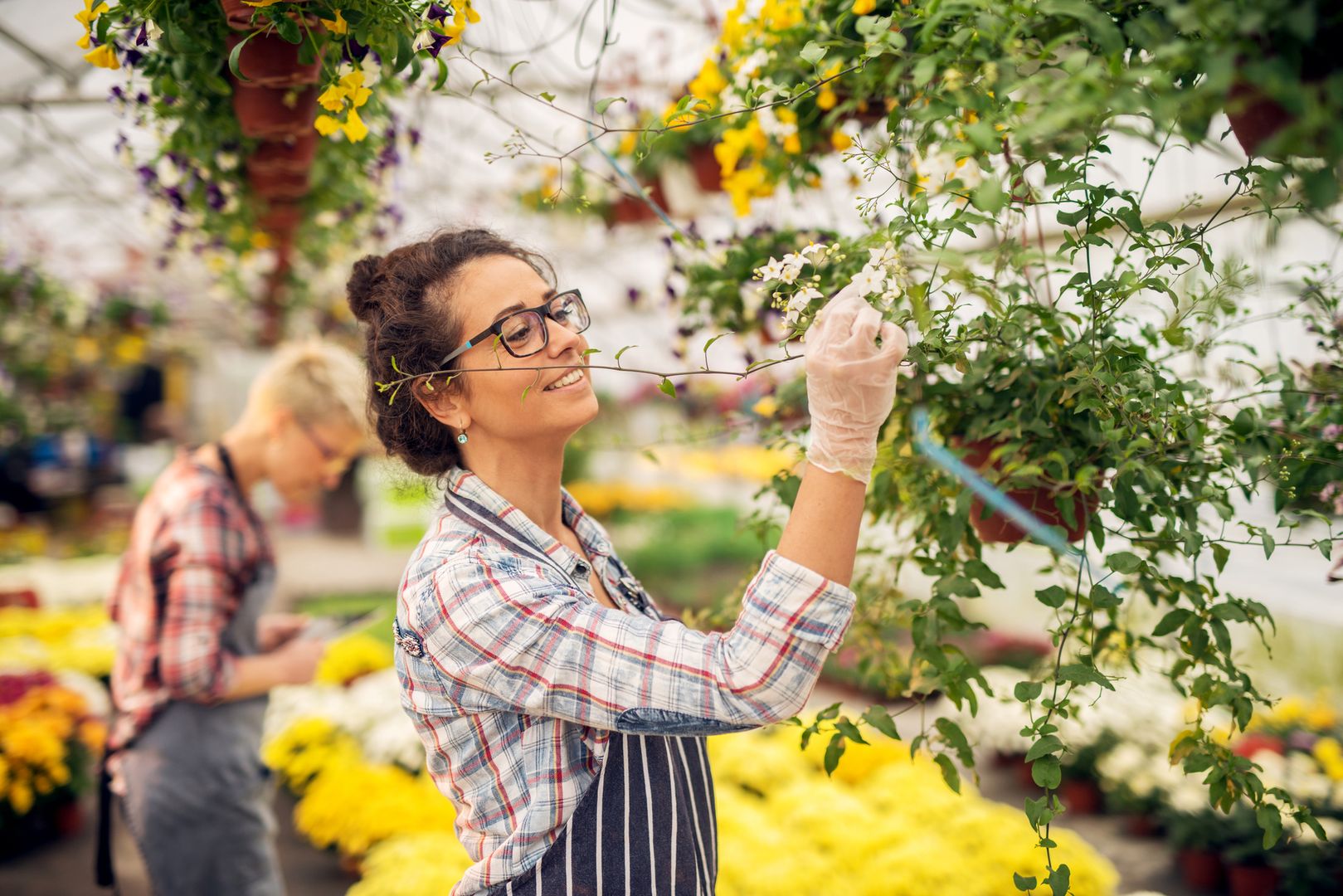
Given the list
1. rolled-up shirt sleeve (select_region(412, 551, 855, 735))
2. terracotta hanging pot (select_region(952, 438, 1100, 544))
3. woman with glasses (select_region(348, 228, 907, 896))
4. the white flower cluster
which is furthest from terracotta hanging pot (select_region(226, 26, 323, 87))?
the white flower cluster

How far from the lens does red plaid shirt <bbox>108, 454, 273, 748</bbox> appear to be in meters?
1.93

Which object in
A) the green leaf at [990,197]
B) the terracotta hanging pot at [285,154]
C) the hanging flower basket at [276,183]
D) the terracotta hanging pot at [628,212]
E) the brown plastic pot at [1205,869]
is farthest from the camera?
the terracotta hanging pot at [628,212]

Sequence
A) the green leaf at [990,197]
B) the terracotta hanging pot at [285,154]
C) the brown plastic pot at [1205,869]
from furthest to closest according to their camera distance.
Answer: the brown plastic pot at [1205,869] < the terracotta hanging pot at [285,154] < the green leaf at [990,197]

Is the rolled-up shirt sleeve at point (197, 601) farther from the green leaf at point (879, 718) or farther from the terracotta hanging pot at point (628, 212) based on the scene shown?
the terracotta hanging pot at point (628, 212)

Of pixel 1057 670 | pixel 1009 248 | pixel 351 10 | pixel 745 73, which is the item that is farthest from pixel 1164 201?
pixel 351 10

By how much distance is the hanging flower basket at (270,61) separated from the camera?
1292mm

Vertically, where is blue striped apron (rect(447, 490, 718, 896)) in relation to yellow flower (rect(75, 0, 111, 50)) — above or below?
below

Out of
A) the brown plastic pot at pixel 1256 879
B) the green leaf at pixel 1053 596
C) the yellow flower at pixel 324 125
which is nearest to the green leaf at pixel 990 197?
the green leaf at pixel 1053 596

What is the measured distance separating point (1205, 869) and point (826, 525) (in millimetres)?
2847

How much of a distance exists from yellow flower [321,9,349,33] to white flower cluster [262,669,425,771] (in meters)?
2.62

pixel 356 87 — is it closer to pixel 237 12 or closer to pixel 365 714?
pixel 237 12

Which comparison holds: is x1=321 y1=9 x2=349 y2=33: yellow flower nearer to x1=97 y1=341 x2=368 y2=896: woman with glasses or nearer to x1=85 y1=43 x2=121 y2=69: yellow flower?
Result: x1=85 y1=43 x2=121 y2=69: yellow flower

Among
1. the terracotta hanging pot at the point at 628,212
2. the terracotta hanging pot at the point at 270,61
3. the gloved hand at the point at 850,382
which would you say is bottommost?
the gloved hand at the point at 850,382

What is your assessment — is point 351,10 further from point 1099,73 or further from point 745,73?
point 1099,73
